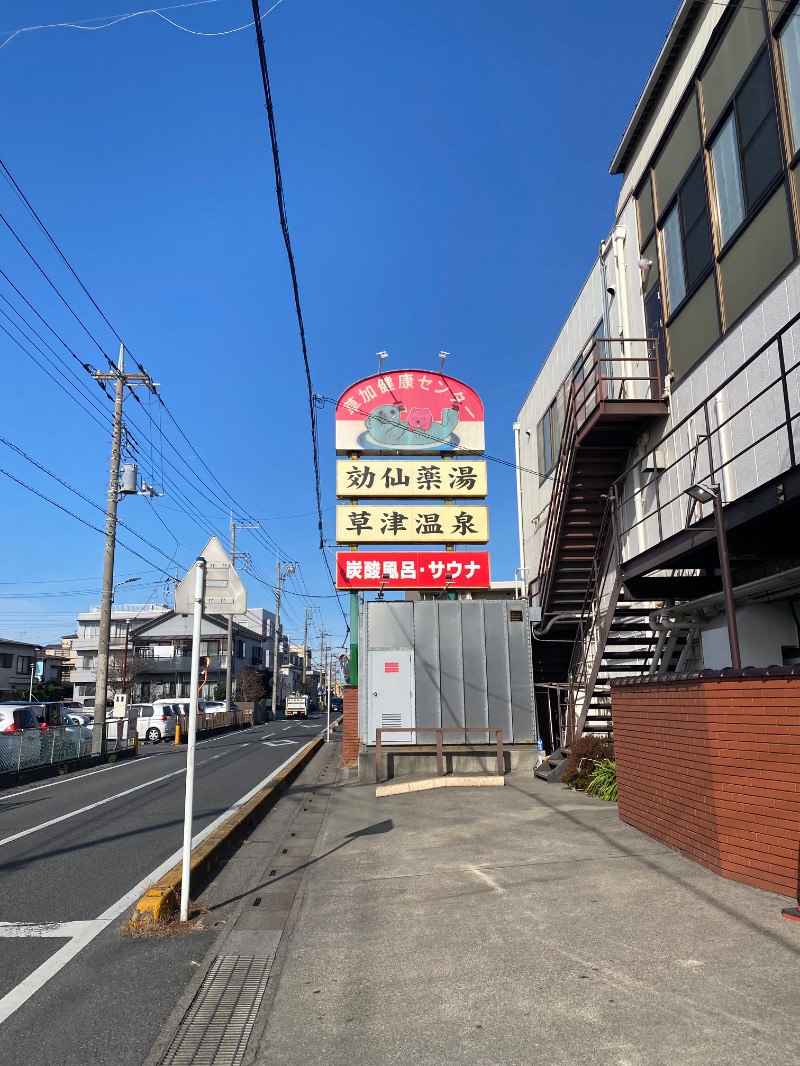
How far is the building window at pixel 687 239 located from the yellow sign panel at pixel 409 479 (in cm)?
1013

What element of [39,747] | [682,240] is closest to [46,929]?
[682,240]

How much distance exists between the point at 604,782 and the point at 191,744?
6.94 metres

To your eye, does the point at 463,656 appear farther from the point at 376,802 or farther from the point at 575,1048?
the point at 575,1048

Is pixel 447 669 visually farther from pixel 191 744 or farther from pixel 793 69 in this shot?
pixel 793 69

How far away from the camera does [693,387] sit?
1115cm

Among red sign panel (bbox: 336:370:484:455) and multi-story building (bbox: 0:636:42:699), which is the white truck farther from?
red sign panel (bbox: 336:370:484:455)

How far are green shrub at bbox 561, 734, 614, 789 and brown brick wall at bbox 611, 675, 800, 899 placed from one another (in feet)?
12.5

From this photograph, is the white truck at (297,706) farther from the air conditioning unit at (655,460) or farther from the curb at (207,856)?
the air conditioning unit at (655,460)

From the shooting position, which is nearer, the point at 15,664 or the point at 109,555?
the point at 109,555

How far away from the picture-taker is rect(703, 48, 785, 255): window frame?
28.9ft

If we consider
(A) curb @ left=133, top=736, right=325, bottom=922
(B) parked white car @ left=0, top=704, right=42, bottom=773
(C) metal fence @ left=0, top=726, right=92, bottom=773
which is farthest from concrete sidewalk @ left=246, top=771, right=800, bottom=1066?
(C) metal fence @ left=0, top=726, right=92, bottom=773

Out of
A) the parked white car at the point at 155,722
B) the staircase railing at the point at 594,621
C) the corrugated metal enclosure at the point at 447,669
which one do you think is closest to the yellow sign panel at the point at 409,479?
the corrugated metal enclosure at the point at 447,669

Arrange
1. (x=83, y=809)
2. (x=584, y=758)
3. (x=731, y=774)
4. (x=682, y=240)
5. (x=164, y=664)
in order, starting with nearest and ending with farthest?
(x=731, y=774) → (x=682, y=240) → (x=584, y=758) → (x=83, y=809) → (x=164, y=664)

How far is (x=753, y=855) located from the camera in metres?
6.04
